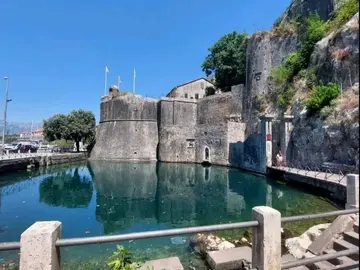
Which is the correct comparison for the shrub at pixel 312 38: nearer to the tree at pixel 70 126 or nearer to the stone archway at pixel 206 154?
the stone archway at pixel 206 154

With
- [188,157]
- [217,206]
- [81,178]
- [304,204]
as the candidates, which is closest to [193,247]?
[217,206]

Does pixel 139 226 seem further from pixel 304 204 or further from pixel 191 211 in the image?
pixel 304 204

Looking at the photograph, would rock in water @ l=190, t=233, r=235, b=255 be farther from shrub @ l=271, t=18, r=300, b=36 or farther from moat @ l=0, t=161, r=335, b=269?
shrub @ l=271, t=18, r=300, b=36

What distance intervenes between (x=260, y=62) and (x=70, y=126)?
25.4 metres

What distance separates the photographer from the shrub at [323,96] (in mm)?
13961

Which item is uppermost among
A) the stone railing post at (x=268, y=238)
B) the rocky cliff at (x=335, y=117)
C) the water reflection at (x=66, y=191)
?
the rocky cliff at (x=335, y=117)

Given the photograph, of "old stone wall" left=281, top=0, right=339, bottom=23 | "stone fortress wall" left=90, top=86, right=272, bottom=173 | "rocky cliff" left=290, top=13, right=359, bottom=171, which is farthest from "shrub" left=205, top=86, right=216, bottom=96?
"rocky cliff" left=290, top=13, right=359, bottom=171

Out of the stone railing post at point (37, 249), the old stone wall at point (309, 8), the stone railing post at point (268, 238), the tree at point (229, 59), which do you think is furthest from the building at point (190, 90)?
the stone railing post at point (37, 249)

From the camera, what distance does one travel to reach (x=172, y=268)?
4.01 meters

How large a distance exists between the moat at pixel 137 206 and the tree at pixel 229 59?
62.5ft

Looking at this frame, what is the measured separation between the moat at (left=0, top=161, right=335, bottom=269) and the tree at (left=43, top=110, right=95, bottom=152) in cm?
1601

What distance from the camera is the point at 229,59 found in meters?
32.0

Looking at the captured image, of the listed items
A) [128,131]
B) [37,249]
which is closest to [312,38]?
[37,249]

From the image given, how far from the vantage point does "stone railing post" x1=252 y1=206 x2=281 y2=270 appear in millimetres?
2434
